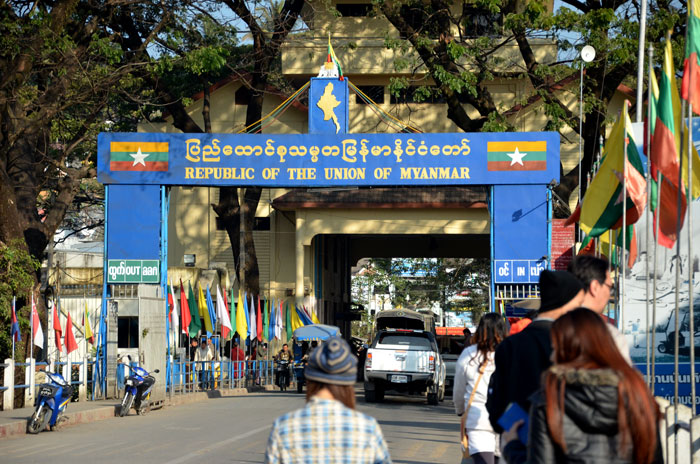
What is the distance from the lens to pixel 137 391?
1988 centimetres

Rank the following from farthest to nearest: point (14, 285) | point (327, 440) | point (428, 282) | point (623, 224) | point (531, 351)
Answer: point (428, 282) → point (14, 285) → point (623, 224) → point (531, 351) → point (327, 440)

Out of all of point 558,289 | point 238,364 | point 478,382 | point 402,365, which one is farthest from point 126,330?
point 558,289

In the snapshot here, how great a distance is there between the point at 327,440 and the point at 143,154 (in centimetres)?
2086

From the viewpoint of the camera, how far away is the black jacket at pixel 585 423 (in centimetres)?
378

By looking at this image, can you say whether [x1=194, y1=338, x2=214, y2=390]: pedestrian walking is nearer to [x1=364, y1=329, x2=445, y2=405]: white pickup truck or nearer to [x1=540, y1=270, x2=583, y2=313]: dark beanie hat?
[x1=364, y1=329, x2=445, y2=405]: white pickup truck

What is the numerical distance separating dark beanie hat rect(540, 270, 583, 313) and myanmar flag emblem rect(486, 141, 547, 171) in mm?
18190

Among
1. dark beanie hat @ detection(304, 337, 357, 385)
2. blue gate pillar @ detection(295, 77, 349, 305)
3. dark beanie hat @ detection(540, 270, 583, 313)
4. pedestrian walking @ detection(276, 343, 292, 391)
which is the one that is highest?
blue gate pillar @ detection(295, 77, 349, 305)

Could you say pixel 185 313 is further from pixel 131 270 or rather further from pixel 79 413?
pixel 79 413

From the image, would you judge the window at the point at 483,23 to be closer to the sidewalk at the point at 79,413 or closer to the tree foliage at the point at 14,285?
the sidewalk at the point at 79,413

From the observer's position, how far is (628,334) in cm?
1358

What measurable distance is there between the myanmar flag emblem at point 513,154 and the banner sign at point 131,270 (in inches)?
324

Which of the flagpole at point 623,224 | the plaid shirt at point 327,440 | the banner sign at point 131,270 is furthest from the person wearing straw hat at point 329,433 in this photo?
the banner sign at point 131,270

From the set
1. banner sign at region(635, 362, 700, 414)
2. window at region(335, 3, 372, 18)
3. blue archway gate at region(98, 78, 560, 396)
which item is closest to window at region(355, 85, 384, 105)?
window at region(335, 3, 372, 18)

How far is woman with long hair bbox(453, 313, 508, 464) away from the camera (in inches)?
290
